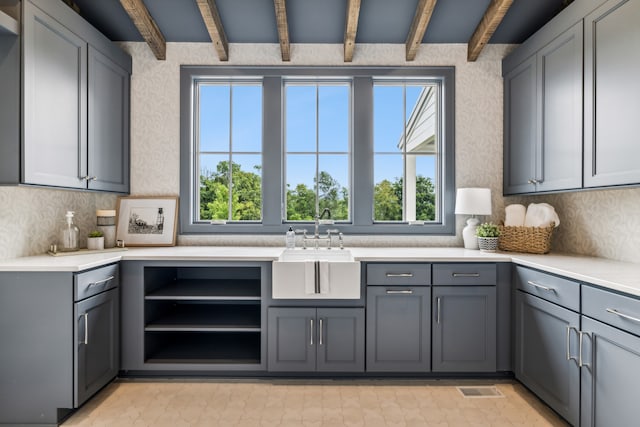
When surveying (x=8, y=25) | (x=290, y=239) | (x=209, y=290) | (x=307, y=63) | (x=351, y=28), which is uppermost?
(x=351, y=28)

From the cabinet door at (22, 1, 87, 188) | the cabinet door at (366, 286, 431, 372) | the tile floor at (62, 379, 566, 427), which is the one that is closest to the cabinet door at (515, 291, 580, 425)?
the tile floor at (62, 379, 566, 427)

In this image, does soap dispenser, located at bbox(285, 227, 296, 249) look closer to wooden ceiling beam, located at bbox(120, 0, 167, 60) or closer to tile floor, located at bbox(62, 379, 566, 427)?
tile floor, located at bbox(62, 379, 566, 427)

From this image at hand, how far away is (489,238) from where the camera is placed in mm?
2902

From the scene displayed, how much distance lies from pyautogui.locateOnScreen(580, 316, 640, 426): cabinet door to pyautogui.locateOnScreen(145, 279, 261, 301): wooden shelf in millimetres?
1930

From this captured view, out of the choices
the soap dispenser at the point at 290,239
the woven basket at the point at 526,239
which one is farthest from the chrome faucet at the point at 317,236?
the woven basket at the point at 526,239

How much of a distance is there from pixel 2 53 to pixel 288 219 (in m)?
2.19

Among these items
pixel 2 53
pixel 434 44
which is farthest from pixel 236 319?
pixel 434 44

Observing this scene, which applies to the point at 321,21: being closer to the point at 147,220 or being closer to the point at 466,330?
the point at 147,220

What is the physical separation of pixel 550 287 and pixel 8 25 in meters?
3.32

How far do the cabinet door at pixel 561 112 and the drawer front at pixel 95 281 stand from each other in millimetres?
3024

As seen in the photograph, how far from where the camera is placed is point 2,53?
6.80ft

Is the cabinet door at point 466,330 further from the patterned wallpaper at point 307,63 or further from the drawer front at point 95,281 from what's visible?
the drawer front at point 95,281

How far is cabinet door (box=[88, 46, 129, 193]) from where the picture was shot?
8.92 ft

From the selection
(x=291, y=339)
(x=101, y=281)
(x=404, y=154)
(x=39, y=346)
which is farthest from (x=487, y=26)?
(x=39, y=346)
